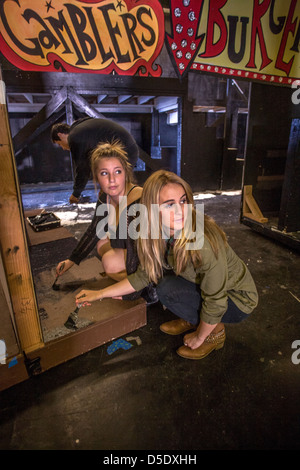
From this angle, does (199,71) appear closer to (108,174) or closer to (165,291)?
(108,174)

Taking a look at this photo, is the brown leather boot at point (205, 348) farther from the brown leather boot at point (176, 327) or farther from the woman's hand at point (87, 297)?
the woman's hand at point (87, 297)

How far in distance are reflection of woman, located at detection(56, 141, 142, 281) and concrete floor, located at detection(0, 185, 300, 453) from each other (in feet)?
2.01

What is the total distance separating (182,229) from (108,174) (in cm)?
82

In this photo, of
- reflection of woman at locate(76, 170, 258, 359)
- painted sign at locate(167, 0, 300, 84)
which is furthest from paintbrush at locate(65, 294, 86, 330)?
painted sign at locate(167, 0, 300, 84)

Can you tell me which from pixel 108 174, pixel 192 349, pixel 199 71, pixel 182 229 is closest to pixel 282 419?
pixel 192 349

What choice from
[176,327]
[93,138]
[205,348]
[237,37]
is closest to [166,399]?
[205,348]

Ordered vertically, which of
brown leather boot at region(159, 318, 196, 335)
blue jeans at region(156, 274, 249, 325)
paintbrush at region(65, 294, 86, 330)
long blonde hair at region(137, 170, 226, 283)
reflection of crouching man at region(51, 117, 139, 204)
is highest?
reflection of crouching man at region(51, 117, 139, 204)

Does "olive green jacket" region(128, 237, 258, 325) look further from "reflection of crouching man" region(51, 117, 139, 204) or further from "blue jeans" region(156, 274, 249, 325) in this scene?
"reflection of crouching man" region(51, 117, 139, 204)

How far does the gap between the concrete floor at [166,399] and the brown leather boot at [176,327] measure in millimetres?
62

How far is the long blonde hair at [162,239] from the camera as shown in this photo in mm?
1570

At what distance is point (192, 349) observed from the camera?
6.26ft

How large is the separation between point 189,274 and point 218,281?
0.78 feet

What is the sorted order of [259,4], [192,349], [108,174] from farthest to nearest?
[259,4] → [108,174] → [192,349]

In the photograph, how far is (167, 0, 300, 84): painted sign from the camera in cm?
350
